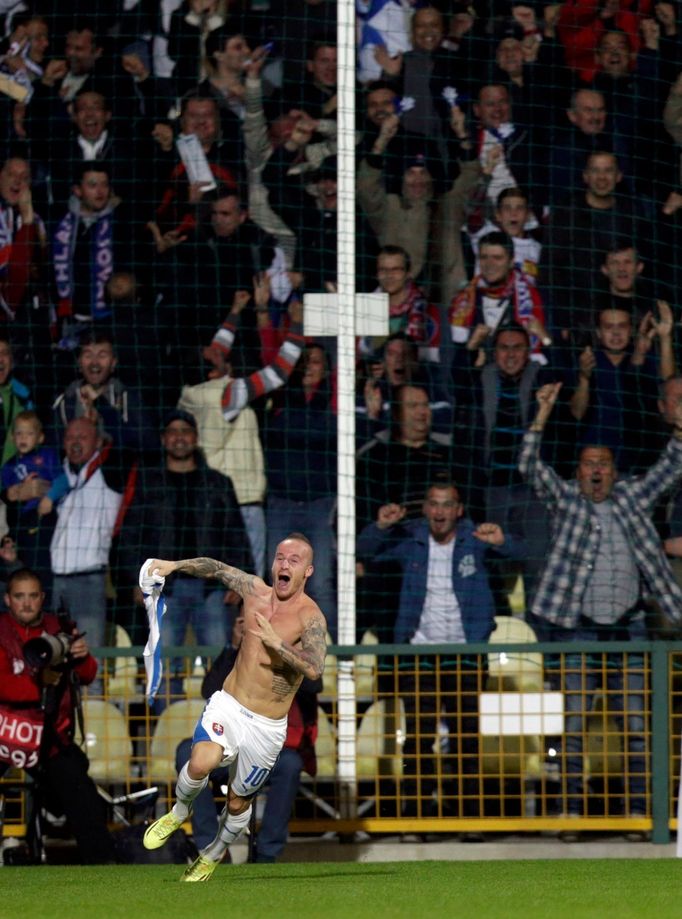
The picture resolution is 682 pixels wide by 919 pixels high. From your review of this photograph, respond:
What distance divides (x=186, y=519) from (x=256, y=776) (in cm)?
374

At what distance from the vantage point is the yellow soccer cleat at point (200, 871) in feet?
30.4

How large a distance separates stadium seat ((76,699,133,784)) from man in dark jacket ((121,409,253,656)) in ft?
3.30

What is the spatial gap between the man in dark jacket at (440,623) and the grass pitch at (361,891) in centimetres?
118

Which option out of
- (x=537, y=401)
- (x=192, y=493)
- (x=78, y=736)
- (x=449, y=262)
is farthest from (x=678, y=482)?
(x=78, y=736)

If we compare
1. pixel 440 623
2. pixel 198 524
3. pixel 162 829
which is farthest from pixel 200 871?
pixel 198 524

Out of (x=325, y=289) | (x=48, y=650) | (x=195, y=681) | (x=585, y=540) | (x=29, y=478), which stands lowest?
(x=195, y=681)

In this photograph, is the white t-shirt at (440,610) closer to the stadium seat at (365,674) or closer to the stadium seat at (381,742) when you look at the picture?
the stadium seat at (365,674)

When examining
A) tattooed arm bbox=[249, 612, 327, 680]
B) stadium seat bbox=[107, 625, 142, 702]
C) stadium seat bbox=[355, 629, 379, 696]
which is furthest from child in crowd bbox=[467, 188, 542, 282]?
tattooed arm bbox=[249, 612, 327, 680]

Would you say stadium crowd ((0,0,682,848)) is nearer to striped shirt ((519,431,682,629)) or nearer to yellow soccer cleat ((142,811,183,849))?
striped shirt ((519,431,682,629))

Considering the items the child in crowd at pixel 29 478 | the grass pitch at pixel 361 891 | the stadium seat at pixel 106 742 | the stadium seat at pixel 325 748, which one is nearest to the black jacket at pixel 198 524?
the child in crowd at pixel 29 478

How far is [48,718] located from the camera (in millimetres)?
11023

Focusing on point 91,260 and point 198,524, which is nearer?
point 198,524

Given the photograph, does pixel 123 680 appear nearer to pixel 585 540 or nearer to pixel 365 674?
pixel 365 674

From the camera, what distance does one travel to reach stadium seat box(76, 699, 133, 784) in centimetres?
1190
